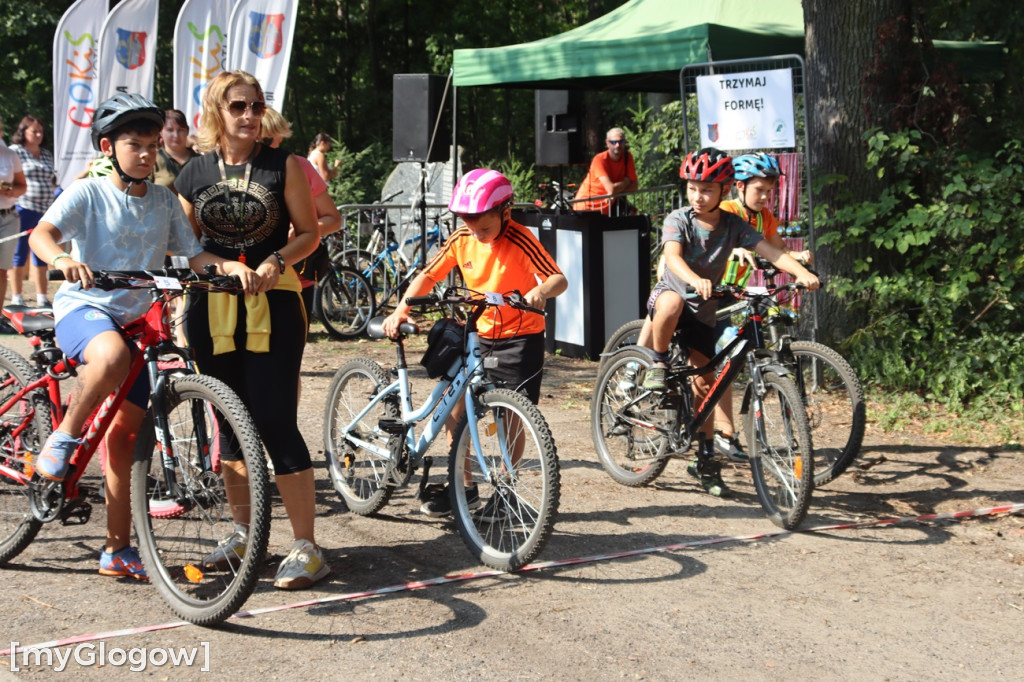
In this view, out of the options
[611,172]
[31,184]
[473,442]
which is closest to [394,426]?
[473,442]

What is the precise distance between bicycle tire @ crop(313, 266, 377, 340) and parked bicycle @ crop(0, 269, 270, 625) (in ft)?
24.6

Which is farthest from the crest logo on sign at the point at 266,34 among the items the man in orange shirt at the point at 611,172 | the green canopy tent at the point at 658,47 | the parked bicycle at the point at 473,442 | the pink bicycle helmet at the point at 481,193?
the pink bicycle helmet at the point at 481,193

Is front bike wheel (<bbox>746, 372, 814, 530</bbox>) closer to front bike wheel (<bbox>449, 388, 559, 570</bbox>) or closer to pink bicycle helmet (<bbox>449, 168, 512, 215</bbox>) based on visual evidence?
front bike wheel (<bbox>449, 388, 559, 570</bbox>)

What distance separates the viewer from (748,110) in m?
8.90

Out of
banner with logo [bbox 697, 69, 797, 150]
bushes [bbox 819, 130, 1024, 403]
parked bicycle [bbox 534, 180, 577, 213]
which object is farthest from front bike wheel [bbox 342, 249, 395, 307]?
bushes [bbox 819, 130, 1024, 403]

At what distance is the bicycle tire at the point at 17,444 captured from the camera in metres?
4.80

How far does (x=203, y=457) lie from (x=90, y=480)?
2362mm

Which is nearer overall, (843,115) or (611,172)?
(843,115)

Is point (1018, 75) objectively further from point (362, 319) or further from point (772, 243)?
point (772, 243)

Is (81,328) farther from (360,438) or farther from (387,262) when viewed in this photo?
(387,262)

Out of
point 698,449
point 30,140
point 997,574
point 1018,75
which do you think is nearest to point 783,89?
point 698,449

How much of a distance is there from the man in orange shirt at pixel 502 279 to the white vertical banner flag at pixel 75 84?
26.5 feet

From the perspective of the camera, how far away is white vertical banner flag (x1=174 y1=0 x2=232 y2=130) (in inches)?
447

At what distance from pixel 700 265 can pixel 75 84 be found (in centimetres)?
915
